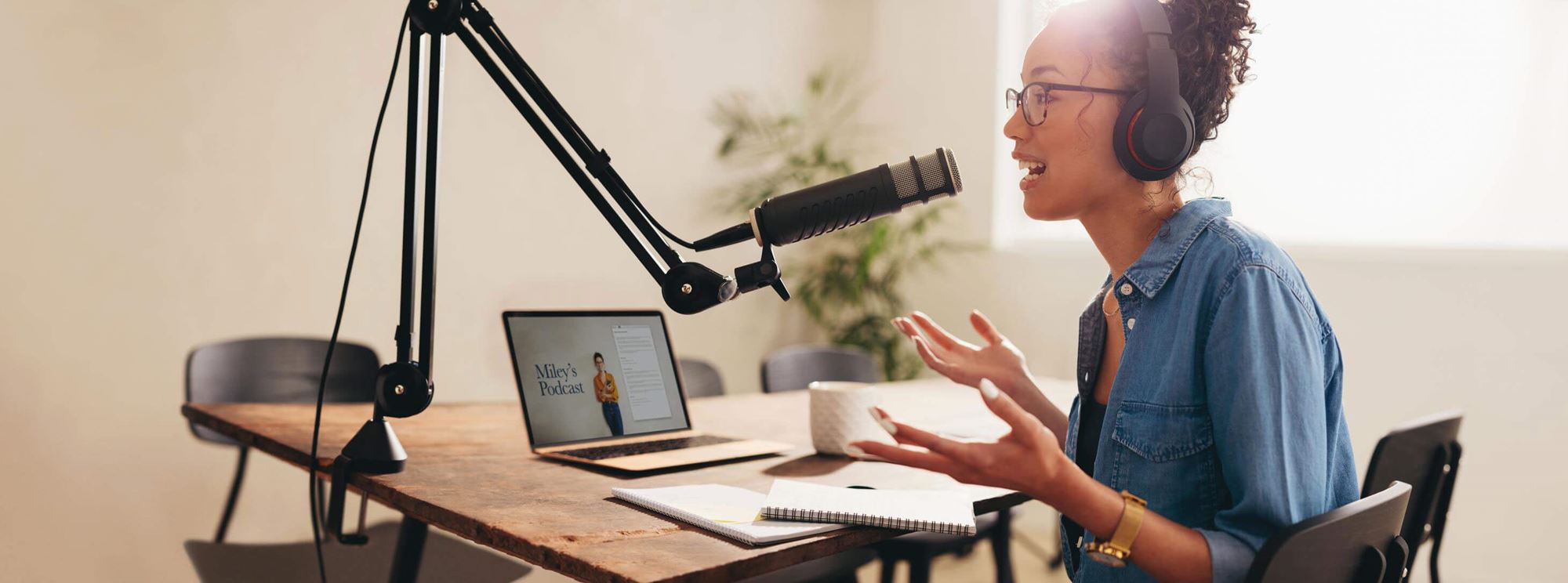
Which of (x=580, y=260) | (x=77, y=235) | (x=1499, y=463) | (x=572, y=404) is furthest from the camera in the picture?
(x=580, y=260)

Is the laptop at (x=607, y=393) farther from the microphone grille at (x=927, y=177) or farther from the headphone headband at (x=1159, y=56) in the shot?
the headphone headband at (x=1159, y=56)

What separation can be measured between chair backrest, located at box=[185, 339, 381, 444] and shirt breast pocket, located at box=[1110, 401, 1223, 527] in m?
1.84

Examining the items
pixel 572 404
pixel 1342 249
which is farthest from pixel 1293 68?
pixel 572 404

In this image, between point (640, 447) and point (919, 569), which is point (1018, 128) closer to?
point (640, 447)

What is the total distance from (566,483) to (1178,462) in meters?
0.74

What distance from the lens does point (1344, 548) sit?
0.94 metres

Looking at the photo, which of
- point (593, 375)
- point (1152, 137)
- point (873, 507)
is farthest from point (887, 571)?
point (1152, 137)

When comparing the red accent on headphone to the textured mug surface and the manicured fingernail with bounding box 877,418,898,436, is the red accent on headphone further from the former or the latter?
the textured mug surface

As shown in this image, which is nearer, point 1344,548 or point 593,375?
point 1344,548

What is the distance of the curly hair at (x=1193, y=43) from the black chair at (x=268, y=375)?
6.27ft

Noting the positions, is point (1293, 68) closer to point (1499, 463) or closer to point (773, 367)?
point (1499, 463)

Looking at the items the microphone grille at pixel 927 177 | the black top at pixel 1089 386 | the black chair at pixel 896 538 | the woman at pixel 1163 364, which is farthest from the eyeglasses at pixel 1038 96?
the black chair at pixel 896 538

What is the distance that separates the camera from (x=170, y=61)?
Result: 2.82m

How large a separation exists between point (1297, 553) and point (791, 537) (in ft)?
1.54
